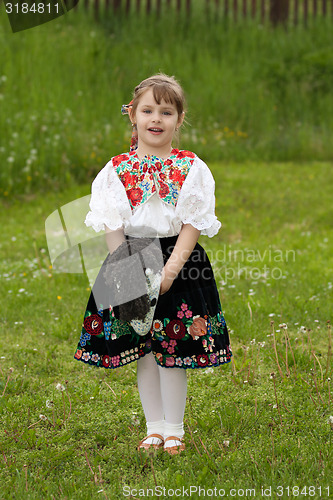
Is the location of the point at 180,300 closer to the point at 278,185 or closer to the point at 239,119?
the point at 278,185

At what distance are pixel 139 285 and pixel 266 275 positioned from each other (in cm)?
356

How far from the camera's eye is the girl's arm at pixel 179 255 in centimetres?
309

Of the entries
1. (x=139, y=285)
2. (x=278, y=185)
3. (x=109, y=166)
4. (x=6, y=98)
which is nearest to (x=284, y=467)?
(x=139, y=285)

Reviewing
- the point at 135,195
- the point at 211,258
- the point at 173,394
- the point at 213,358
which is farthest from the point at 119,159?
the point at 211,258

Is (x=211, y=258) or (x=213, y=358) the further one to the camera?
(x=211, y=258)

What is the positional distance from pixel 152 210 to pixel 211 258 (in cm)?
396

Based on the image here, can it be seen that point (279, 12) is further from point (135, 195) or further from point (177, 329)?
point (177, 329)

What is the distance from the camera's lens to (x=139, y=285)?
3.04m

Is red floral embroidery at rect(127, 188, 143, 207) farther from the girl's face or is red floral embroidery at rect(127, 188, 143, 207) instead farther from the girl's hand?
the girl's hand

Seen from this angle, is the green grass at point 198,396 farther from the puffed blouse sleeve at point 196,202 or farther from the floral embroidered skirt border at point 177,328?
the puffed blouse sleeve at point 196,202

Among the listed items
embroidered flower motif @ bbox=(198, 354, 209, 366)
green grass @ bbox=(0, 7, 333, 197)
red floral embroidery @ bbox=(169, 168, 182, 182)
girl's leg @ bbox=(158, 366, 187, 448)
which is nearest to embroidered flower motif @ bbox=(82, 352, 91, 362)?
girl's leg @ bbox=(158, 366, 187, 448)

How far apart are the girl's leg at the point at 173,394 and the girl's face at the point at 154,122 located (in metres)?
1.16

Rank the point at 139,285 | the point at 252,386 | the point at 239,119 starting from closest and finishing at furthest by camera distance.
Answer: the point at 139,285, the point at 252,386, the point at 239,119

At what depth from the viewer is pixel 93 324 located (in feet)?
10.8
